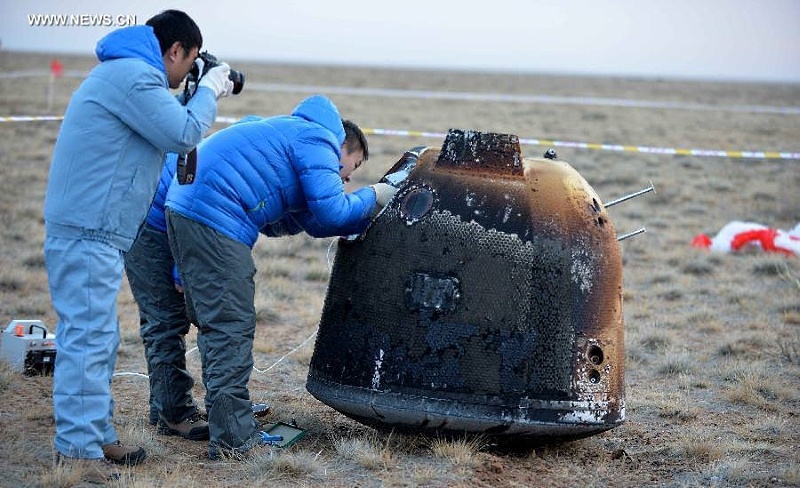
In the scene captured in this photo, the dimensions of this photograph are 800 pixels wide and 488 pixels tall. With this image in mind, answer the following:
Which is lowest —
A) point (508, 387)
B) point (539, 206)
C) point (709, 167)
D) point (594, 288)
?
point (508, 387)

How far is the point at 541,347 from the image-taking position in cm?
480

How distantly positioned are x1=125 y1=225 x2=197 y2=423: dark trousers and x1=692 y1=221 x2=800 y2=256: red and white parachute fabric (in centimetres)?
840

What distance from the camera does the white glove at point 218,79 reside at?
4715 millimetres

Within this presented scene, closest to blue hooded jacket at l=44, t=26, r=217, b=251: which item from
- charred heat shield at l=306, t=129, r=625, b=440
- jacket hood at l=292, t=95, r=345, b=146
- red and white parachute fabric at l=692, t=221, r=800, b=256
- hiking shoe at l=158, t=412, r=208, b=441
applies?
jacket hood at l=292, t=95, r=345, b=146

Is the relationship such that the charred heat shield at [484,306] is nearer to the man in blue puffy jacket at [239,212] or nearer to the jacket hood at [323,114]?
the man in blue puffy jacket at [239,212]

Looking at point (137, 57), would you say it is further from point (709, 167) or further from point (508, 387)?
point (709, 167)

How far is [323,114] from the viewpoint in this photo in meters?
5.03

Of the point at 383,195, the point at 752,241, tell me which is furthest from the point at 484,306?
the point at 752,241

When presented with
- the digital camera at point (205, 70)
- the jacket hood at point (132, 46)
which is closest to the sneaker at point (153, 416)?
the digital camera at point (205, 70)

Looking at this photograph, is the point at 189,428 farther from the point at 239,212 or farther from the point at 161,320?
the point at 239,212

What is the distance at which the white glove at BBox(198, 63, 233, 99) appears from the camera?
186 inches

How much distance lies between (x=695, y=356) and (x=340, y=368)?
397 centimetres

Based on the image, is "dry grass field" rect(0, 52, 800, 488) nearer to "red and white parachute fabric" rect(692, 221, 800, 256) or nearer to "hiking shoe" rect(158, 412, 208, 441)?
"hiking shoe" rect(158, 412, 208, 441)

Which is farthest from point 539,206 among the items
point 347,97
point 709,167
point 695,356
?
point 347,97
